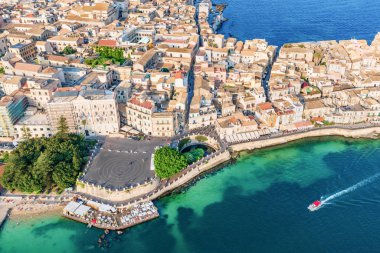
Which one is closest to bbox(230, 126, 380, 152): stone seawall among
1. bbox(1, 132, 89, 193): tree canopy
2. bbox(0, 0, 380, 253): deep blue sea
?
bbox(0, 0, 380, 253): deep blue sea

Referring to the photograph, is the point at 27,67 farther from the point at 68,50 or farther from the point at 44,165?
the point at 44,165

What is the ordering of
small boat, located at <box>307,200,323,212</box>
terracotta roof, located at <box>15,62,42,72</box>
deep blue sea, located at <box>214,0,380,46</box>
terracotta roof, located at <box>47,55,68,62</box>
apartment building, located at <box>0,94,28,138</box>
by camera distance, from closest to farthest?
small boat, located at <box>307,200,323,212</box> → apartment building, located at <box>0,94,28,138</box> → terracotta roof, located at <box>15,62,42,72</box> → terracotta roof, located at <box>47,55,68,62</box> → deep blue sea, located at <box>214,0,380,46</box>

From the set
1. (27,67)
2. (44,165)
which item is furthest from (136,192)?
(27,67)

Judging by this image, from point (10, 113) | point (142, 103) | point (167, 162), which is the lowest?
point (167, 162)

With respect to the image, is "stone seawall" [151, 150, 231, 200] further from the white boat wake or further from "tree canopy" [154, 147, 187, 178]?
the white boat wake

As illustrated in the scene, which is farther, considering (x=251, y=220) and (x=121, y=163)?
(x=121, y=163)

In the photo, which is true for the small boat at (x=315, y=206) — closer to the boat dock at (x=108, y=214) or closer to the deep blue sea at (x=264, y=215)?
the deep blue sea at (x=264, y=215)

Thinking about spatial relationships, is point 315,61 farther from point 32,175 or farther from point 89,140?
point 32,175
